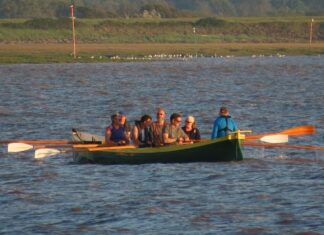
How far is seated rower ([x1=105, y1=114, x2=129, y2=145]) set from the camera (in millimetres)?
28731

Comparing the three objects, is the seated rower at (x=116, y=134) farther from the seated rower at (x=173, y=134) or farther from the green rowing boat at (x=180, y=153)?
the seated rower at (x=173, y=134)

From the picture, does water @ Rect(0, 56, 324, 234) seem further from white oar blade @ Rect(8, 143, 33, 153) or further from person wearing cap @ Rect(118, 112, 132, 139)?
person wearing cap @ Rect(118, 112, 132, 139)

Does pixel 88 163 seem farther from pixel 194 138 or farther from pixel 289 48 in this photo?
pixel 289 48

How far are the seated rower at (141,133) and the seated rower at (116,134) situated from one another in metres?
0.39

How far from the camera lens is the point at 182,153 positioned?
1086 inches

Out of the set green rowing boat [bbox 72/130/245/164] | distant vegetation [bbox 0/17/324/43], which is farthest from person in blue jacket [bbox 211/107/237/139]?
distant vegetation [bbox 0/17/324/43]

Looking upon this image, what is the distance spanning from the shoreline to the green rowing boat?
5372 centimetres

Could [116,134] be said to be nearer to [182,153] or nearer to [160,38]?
[182,153]

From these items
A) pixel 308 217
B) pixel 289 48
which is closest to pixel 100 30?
pixel 289 48

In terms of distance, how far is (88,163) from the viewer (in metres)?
28.9

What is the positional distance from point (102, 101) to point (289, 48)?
53.4 metres

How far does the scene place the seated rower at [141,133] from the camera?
28156 mm

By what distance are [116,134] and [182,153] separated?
2.06m

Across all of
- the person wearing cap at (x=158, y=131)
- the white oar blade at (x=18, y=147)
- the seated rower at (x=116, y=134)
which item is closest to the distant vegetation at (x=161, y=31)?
the white oar blade at (x=18, y=147)
